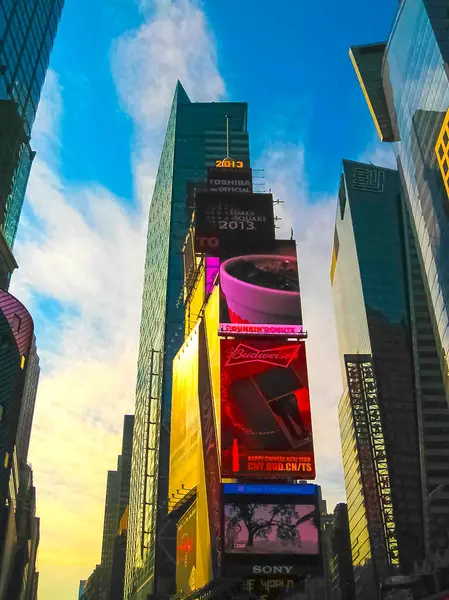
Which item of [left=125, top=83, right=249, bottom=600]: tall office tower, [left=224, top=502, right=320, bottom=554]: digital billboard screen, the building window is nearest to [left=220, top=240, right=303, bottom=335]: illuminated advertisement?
[left=224, top=502, right=320, bottom=554]: digital billboard screen

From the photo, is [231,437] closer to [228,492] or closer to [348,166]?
[228,492]

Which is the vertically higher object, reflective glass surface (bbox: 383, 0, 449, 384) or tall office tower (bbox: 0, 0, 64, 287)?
tall office tower (bbox: 0, 0, 64, 287)

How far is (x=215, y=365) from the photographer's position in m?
48.3

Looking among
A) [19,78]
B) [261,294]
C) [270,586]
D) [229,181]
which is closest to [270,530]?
[270,586]

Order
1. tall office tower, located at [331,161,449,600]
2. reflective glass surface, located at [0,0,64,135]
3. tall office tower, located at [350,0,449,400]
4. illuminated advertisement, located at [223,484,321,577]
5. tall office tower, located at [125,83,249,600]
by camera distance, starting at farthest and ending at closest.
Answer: tall office tower, located at [331,161,449,600] → tall office tower, located at [125,83,249,600] → reflective glass surface, located at [0,0,64,135] → tall office tower, located at [350,0,449,400] → illuminated advertisement, located at [223,484,321,577]

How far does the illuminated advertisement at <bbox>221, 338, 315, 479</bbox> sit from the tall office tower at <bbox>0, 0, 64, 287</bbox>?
49222mm

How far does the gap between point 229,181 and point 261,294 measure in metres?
19.2

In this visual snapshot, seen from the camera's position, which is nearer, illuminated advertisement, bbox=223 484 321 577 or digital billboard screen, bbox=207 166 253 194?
illuminated advertisement, bbox=223 484 321 577

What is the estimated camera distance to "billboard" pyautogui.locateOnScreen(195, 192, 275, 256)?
57.1 m

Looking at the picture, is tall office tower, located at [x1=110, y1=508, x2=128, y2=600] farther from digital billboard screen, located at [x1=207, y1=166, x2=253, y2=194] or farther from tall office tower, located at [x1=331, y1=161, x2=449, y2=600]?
digital billboard screen, located at [x1=207, y1=166, x2=253, y2=194]

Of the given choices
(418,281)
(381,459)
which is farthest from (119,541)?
(418,281)

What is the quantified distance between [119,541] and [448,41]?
132m

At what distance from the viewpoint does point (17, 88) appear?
8094 centimetres

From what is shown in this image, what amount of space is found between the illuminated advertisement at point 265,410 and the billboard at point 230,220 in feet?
41.4
